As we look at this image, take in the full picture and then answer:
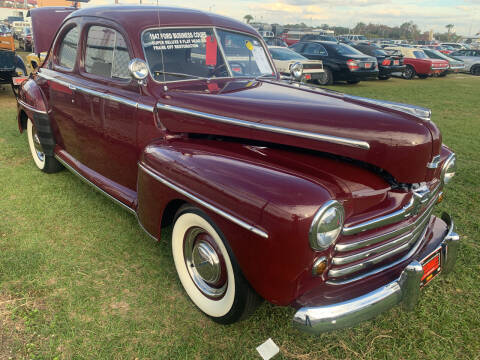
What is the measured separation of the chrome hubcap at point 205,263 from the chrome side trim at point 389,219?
760 millimetres

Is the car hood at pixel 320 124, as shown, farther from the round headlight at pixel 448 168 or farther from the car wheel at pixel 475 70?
the car wheel at pixel 475 70

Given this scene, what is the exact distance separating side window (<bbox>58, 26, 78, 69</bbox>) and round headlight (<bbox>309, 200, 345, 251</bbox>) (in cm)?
297

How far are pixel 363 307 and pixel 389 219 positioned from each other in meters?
0.49

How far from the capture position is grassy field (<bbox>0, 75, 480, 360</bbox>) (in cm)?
216

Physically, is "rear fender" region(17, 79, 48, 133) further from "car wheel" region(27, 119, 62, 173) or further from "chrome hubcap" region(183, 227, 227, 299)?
"chrome hubcap" region(183, 227, 227, 299)

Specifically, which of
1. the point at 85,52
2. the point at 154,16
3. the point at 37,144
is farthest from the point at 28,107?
the point at 154,16

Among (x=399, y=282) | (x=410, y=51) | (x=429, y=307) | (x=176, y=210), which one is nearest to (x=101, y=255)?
(x=176, y=210)

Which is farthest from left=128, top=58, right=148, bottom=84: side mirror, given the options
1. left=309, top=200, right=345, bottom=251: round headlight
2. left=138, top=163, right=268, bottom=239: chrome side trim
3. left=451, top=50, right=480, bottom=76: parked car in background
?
left=451, top=50, right=480, bottom=76: parked car in background

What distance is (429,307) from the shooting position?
254cm

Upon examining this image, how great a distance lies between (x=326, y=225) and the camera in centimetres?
174

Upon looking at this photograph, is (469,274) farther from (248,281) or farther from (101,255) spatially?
(101,255)

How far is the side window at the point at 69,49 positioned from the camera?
11.7 ft

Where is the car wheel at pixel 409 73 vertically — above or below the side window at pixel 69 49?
below

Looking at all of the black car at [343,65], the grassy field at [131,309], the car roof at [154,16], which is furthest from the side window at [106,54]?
the black car at [343,65]
